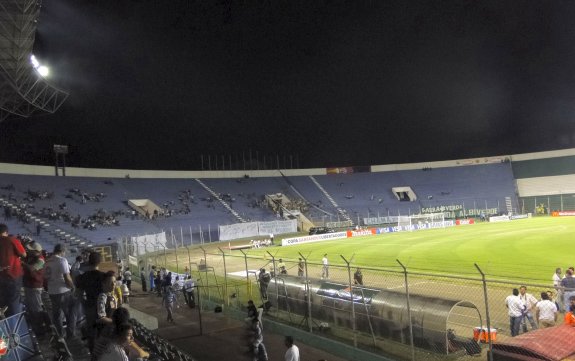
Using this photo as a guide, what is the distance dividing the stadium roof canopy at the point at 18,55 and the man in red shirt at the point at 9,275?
16.8 m

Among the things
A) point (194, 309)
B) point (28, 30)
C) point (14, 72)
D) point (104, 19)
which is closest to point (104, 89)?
point (104, 19)

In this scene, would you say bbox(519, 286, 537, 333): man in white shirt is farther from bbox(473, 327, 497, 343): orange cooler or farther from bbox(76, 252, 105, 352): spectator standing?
bbox(76, 252, 105, 352): spectator standing

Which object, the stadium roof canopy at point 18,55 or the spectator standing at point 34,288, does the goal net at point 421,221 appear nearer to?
the stadium roof canopy at point 18,55

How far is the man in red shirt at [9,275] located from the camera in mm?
7672

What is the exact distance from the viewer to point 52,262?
834cm

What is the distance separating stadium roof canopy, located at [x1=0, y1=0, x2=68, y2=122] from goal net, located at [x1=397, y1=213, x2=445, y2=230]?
4361 cm

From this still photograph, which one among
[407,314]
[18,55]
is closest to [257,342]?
[407,314]

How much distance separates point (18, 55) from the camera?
24.4 m

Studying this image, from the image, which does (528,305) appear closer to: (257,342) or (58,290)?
(257,342)

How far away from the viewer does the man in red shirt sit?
7.67 metres

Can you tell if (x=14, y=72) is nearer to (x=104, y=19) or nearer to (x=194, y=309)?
(x=104, y=19)

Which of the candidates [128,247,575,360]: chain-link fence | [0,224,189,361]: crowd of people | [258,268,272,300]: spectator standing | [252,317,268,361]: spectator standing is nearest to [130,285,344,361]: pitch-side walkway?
[252,317,268,361]: spectator standing

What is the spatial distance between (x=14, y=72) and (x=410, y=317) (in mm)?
26668

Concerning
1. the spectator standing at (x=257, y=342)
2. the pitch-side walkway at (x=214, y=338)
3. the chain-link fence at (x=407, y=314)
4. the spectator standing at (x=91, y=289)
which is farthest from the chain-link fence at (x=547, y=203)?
the spectator standing at (x=91, y=289)
